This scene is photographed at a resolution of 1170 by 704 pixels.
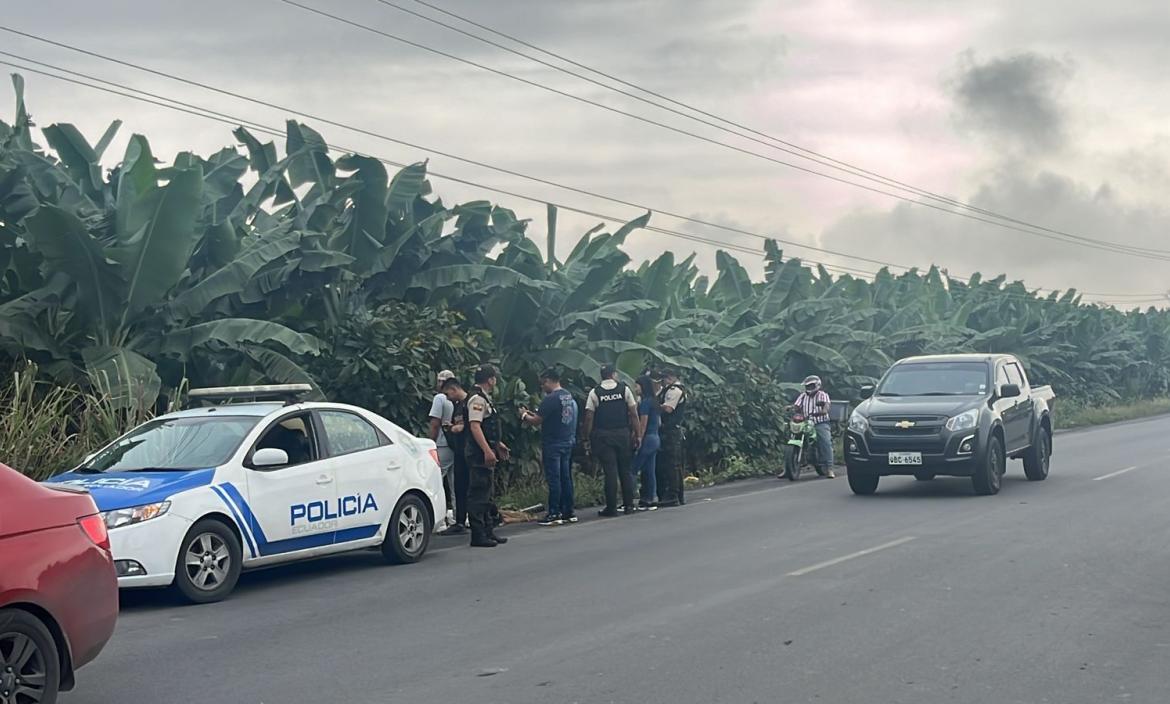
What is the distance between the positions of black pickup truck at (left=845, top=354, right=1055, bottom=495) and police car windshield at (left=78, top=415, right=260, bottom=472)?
31.6 feet

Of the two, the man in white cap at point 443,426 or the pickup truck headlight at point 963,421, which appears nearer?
the man in white cap at point 443,426

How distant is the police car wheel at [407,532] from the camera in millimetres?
12648

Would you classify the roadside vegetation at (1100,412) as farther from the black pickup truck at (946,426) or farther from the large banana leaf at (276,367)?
the large banana leaf at (276,367)

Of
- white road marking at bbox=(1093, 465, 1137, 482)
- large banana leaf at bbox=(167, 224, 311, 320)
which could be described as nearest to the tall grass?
large banana leaf at bbox=(167, 224, 311, 320)

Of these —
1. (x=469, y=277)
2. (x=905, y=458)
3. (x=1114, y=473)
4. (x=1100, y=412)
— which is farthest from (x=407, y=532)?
(x=1100, y=412)

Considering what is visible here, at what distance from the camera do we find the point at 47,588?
631cm

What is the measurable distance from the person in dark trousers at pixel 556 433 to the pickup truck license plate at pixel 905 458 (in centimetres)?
469

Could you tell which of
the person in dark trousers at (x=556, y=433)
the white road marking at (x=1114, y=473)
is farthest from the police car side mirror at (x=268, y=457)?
the white road marking at (x=1114, y=473)

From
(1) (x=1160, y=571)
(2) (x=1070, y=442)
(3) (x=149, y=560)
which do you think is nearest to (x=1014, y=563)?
(1) (x=1160, y=571)

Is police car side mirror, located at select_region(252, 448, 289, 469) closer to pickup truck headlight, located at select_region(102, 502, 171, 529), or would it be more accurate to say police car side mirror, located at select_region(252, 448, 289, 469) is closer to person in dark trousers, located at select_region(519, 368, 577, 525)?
pickup truck headlight, located at select_region(102, 502, 171, 529)

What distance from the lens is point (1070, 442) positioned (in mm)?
31078

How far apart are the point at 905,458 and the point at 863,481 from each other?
0.88 m

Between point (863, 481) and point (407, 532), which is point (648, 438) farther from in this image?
point (407, 532)

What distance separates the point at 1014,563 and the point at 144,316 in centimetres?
1076
